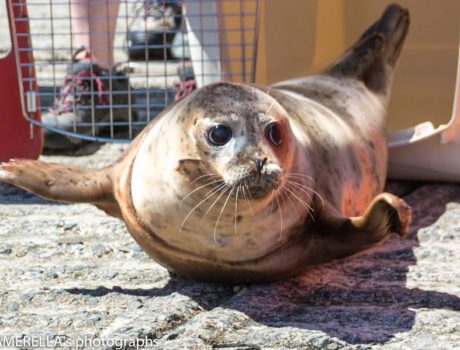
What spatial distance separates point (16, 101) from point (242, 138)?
168 centimetres

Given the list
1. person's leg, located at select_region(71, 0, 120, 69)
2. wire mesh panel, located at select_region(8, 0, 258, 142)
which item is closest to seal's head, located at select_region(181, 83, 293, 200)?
wire mesh panel, located at select_region(8, 0, 258, 142)

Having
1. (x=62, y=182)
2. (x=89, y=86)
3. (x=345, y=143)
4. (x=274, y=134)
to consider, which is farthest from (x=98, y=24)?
(x=274, y=134)

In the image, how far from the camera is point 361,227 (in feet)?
8.90

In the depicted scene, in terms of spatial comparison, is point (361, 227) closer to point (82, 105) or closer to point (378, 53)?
point (378, 53)

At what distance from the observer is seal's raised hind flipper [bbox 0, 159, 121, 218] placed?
289 centimetres

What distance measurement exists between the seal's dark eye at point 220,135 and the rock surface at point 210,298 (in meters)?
0.40

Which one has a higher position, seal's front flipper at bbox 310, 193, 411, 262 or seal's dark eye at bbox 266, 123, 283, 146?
seal's dark eye at bbox 266, 123, 283, 146

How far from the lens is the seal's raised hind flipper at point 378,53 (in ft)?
12.9

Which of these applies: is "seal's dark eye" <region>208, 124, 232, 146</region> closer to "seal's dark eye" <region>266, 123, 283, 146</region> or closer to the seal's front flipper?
"seal's dark eye" <region>266, 123, 283, 146</region>

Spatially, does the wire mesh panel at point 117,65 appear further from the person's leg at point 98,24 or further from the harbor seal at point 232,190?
the harbor seal at point 232,190

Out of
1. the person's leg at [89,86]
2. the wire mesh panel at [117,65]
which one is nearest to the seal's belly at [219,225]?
the wire mesh panel at [117,65]

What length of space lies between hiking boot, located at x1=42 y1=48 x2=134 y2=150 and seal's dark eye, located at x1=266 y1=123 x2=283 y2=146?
1708 mm

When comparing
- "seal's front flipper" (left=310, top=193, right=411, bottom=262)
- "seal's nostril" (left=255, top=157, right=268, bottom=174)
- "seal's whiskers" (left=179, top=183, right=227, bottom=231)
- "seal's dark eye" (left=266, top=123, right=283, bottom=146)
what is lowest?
"seal's front flipper" (left=310, top=193, right=411, bottom=262)

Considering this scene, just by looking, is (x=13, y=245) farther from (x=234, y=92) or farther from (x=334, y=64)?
(x=334, y=64)
